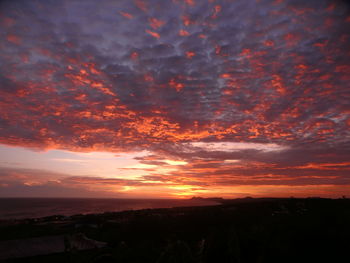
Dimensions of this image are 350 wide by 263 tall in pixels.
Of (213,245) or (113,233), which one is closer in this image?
(213,245)

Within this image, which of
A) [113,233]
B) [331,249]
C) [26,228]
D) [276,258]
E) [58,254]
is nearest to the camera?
[276,258]

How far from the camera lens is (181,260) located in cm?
632

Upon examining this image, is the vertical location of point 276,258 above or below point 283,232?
below

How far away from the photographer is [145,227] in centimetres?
2258

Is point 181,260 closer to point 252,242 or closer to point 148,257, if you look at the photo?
point 148,257

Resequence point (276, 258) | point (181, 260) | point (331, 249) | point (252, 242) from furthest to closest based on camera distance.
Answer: point (252, 242) → point (331, 249) → point (276, 258) → point (181, 260)

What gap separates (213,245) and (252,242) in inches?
84.0

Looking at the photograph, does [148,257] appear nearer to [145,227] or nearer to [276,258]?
[276,258]

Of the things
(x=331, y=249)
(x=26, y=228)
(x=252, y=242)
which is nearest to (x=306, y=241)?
(x=331, y=249)

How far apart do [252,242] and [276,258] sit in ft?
6.09

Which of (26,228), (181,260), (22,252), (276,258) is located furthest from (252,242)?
(26,228)

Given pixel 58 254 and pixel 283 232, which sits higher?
pixel 283 232

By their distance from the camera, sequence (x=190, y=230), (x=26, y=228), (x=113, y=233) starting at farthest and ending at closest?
(x=26, y=228)
(x=190, y=230)
(x=113, y=233)

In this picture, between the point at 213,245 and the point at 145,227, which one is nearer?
the point at 213,245
